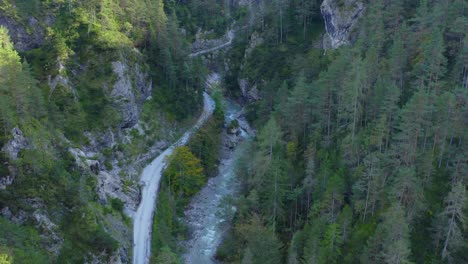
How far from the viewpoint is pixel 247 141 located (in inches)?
2972

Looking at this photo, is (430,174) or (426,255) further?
(430,174)

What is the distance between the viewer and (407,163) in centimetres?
5434

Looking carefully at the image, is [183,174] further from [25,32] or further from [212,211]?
[25,32]

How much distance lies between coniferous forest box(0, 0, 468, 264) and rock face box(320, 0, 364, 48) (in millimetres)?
367

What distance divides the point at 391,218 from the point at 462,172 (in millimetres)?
12666

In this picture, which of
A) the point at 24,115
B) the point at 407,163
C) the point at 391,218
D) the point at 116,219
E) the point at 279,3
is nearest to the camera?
the point at 391,218

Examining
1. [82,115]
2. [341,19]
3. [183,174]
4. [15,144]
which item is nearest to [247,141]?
[183,174]

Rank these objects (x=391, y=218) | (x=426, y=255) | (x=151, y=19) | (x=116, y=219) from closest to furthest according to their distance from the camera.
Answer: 1. (x=391, y=218)
2. (x=426, y=255)
3. (x=116, y=219)
4. (x=151, y=19)

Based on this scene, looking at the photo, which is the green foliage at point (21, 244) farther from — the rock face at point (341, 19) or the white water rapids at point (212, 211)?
the rock face at point (341, 19)

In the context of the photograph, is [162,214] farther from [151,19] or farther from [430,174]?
[151,19]

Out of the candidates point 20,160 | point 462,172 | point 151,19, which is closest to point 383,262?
point 462,172

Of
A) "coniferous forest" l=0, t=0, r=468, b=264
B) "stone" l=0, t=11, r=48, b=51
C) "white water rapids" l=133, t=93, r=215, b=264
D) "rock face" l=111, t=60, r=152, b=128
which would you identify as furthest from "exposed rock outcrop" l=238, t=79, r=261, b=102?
"stone" l=0, t=11, r=48, b=51

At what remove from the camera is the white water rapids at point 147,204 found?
62.6 meters

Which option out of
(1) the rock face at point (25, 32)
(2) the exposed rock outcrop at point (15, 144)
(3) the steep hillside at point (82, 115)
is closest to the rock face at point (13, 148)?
(2) the exposed rock outcrop at point (15, 144)
